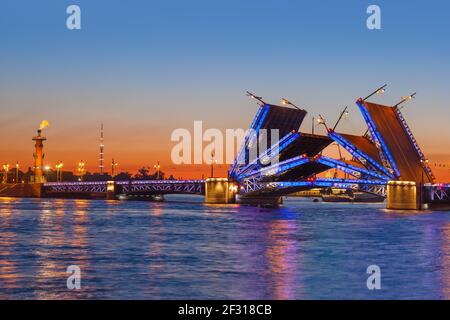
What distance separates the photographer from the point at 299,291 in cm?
2322

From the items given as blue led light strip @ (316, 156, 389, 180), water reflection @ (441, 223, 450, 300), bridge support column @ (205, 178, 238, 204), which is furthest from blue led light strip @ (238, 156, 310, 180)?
water reflection @ (441, 223, 450, 300)

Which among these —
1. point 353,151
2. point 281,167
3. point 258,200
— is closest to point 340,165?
point 353,151

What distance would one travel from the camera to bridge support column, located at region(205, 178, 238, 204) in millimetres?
123000

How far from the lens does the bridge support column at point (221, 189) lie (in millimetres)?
123000

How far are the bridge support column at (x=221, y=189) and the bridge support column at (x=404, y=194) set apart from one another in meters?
30.8

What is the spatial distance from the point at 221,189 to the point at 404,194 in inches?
1363

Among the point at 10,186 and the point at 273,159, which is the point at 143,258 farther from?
the point at 10,186

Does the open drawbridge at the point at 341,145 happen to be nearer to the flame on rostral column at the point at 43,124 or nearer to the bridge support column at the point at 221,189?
the bridge support column at the point at 221,189

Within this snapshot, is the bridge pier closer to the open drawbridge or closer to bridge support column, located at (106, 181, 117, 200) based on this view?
the open drawbridge

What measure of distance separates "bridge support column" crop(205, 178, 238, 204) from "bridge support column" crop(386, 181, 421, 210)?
3083 centimetres

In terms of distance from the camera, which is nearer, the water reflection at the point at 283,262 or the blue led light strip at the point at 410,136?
the water reflection at the point at 283,262

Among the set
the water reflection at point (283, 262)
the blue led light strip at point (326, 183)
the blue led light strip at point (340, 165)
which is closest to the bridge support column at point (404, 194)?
the blue led light strip at point (326, 183)
